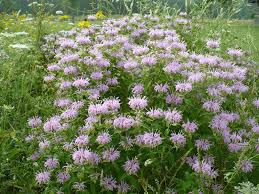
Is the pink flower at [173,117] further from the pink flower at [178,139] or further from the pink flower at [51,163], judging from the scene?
the pink flower at [51,163]

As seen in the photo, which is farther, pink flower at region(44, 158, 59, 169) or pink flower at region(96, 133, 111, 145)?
pink flower at region(44, 158, 59, 169)

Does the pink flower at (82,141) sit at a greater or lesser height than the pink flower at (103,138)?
lesser

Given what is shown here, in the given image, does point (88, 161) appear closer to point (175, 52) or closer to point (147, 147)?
point (147, 147)

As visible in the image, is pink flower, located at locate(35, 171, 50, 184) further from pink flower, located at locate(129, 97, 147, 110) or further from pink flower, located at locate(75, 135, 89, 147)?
pink flower, located at locate(129, 97, 147, 110)

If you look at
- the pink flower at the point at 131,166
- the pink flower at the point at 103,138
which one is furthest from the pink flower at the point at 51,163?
the pink flower at the point at 131,166

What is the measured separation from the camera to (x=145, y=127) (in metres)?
2.66

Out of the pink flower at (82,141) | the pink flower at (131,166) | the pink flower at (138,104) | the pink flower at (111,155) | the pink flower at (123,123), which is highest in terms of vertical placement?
the pink flower at (138,104)

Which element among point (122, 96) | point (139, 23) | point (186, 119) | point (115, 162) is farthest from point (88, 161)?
point (139, 23)

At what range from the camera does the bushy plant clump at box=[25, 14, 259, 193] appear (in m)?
2.69

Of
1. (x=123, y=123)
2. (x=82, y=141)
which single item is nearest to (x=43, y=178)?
(x=82, y=141)

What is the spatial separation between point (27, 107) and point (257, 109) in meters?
2.06

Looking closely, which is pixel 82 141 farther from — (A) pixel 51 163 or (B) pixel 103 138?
(A) pixel 51 163

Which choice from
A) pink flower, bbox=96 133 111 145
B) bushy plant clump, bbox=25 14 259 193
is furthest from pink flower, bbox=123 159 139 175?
pink flower, bbox=96 133 111 145

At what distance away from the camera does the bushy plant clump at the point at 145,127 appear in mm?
2693
